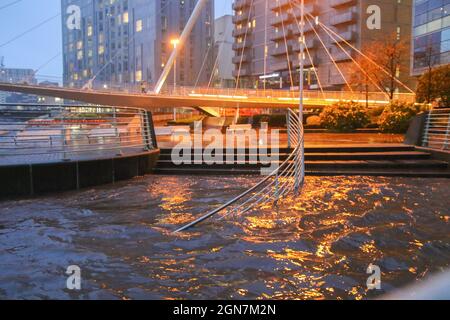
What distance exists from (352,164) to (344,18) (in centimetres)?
5742

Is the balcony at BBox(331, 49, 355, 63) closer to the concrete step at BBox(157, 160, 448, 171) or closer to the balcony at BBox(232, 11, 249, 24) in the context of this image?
the balcony at BBox(232, 11, 249, 24)

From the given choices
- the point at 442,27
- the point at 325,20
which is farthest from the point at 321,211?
the point at 325,20

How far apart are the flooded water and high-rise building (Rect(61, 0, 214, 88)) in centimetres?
8287

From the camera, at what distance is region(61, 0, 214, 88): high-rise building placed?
9444 centimetres

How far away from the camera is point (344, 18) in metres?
66.4

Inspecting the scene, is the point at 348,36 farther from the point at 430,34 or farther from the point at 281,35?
the point at 430,34

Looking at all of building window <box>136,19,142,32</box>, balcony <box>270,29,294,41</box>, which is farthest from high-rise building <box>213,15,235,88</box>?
balcony <box>270,29,294,41</box>

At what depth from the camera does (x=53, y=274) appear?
5465 millimetres

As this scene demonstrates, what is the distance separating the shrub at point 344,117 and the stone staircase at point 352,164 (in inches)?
496

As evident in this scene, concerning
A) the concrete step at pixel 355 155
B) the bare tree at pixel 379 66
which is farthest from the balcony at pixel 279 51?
the concrete step at pixel 355 155

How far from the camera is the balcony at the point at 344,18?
65.5 meters
